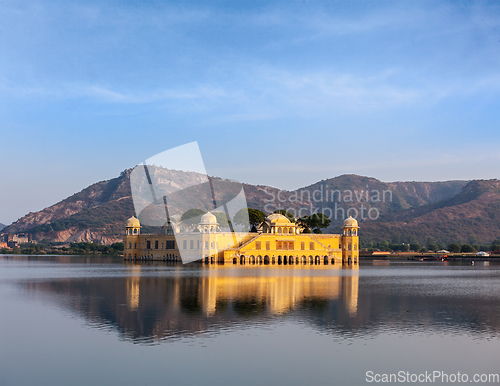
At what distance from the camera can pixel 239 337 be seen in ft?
66.4

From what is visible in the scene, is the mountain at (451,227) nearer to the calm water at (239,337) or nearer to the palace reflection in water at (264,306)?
the palace reflection in water at (264,306)

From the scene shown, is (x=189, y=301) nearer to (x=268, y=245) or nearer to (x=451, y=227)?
(x=268, y=245)

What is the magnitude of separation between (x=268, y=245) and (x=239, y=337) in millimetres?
63707

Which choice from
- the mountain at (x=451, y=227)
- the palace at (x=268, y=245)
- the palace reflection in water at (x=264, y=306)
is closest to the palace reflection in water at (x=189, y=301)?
the palace reflection in water at (x=264, y=306)

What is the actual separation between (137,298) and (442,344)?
18769 mm

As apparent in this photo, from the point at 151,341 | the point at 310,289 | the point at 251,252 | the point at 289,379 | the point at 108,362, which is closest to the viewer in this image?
the point at 289,379

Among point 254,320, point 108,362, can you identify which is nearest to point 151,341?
point 108,362

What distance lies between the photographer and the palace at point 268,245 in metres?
83.0

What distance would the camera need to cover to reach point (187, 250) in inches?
3447

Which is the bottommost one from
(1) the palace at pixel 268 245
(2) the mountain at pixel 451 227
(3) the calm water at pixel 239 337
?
(3) the calm water at pixel 239 337

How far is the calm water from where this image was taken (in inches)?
627

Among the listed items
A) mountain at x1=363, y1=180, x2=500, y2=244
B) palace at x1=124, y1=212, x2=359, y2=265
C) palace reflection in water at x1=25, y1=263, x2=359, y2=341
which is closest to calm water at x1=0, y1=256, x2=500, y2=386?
palace reflection in water at x1=25, y1=263, x2=359, y2=341

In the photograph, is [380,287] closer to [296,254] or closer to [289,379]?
[289,379]

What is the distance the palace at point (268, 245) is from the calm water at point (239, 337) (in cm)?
4772
